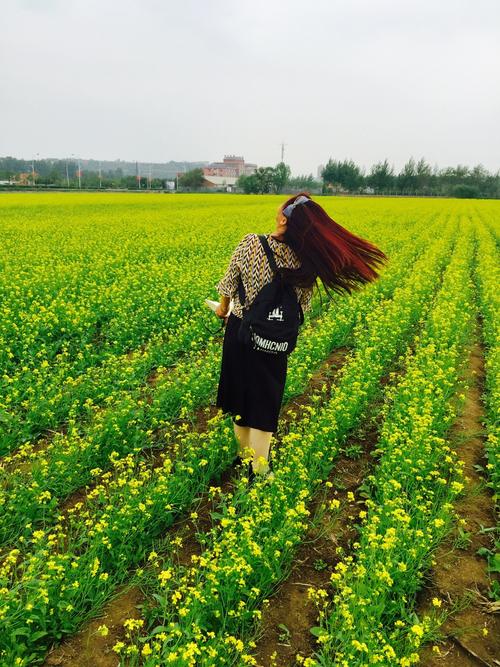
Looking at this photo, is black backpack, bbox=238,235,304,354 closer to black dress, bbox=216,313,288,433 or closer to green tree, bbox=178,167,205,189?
black dress, bbox=216,313,288,433

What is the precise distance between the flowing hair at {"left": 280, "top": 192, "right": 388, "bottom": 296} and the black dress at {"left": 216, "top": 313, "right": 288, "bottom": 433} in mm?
698

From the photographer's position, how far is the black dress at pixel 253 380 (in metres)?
4.16

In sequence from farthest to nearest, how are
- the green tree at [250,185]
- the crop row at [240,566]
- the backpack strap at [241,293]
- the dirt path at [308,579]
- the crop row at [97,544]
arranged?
the green tree at [250,185] → the backpack strap at [241,293] → the dirt path at [308,579] → the crop row at [97,544] → the crop row at [240,566]

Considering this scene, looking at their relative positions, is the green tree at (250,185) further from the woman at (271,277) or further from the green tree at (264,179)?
the woman at (271,277)

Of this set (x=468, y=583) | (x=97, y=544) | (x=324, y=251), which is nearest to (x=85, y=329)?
(x=97, y=544)

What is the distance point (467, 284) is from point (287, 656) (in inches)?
430

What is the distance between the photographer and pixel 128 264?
41.4 feet

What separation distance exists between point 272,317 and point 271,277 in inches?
12.0

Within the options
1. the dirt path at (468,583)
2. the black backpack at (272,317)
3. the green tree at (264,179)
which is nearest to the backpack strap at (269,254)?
the black backpack at (272,317)

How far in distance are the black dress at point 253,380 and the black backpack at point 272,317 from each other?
226 mm

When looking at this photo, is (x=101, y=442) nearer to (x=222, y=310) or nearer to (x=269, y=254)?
(x=222, y=310)

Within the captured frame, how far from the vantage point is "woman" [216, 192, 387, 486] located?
356 cm

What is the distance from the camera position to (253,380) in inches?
165

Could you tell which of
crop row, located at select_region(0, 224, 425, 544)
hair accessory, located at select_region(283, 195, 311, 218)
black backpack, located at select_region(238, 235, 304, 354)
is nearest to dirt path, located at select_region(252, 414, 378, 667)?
black backpack, located at select_region(238, 235, 304, 354)
